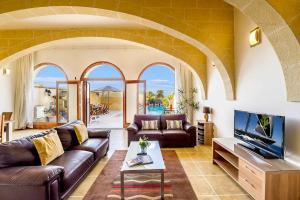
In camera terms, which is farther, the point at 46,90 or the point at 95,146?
the point at 46,90

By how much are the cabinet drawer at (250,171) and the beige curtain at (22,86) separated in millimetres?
8146

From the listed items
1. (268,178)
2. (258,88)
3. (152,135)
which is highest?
(258,88)

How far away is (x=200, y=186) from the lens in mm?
3287

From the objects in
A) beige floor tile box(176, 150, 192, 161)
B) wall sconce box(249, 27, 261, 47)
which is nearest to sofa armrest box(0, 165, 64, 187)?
beige floor tile box(176, 150, 192, 161)

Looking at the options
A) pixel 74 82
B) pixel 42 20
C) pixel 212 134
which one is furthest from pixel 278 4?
pixel 74 82

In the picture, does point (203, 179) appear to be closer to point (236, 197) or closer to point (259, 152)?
point (236, 197)

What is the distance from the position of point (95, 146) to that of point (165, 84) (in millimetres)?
5225

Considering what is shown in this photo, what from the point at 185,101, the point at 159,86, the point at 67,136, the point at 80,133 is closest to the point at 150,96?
the point at 159,86

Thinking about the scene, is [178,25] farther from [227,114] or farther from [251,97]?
[227,114]

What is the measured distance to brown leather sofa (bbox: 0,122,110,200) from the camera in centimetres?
234

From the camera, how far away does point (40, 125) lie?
28.7ft

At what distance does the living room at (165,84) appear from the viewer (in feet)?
8.97

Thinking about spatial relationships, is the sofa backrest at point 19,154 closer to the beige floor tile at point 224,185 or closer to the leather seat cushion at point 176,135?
the beige floor tile at point 224,185

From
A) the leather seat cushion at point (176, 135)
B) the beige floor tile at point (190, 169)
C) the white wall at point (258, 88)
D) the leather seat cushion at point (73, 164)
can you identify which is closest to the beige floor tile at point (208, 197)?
the beige floor tile at point (190, 169)
